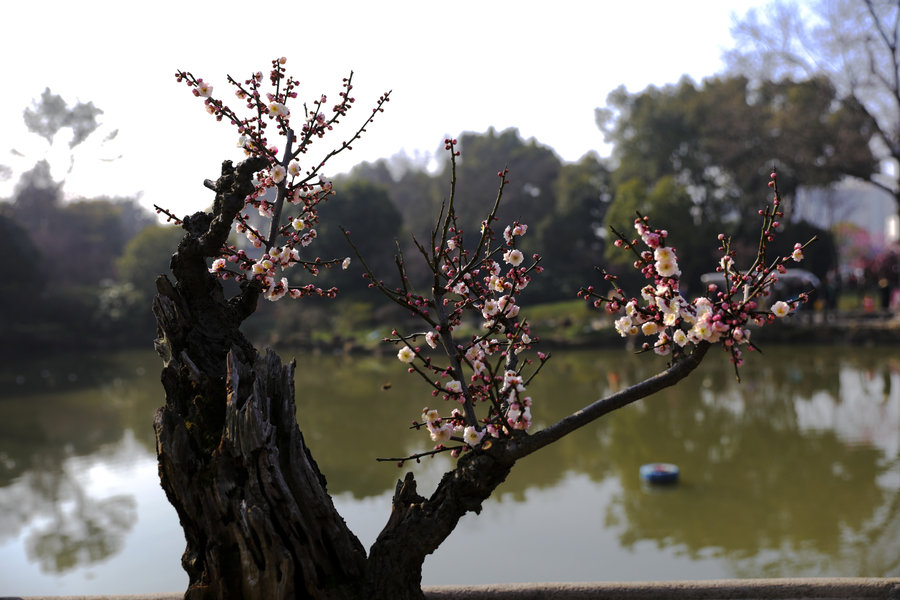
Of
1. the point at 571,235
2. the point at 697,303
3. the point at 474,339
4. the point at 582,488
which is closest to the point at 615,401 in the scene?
the point at 697,303

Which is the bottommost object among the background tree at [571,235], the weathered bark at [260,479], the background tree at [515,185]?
the weathered bark at [260,479]

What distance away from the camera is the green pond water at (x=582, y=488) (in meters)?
3.91

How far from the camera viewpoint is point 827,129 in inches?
698

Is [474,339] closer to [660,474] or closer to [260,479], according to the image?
[260,479]

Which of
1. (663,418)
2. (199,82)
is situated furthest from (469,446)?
(663,418)

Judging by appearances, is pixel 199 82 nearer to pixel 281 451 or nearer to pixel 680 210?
pixel 281 451

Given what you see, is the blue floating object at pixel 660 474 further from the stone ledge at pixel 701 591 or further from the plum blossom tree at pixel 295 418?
the plum blossom tree at pixel 295 418

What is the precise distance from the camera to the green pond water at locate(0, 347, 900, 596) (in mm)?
3914

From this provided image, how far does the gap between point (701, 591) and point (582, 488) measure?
2.77 meters

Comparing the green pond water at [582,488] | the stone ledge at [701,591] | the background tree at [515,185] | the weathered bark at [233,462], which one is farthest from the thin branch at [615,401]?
the background tree at [515,185]

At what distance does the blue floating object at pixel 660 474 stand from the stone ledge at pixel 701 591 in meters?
2.71

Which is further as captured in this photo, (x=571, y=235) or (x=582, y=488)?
(x=571, y=235)

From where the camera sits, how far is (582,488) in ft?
17.4

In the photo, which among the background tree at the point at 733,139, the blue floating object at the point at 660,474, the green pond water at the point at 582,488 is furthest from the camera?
the background tree at the point at 733,139
